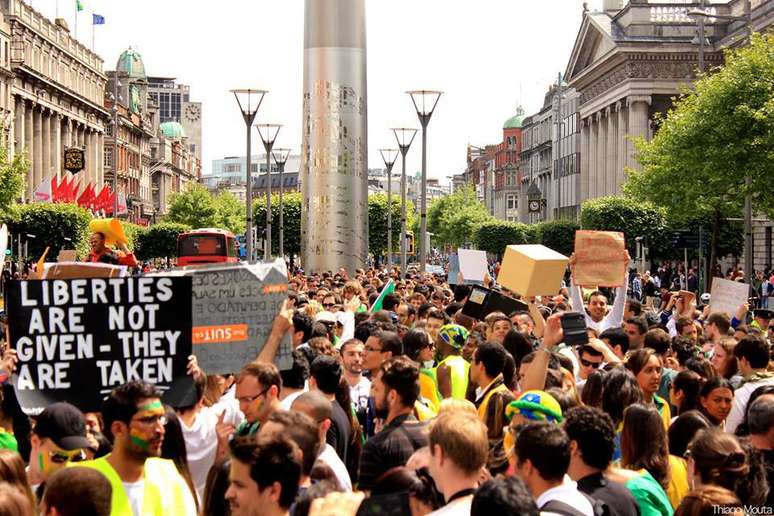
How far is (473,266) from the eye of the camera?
2502cm

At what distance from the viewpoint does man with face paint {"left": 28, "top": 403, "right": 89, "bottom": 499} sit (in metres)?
6.66

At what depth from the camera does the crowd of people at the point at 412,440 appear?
17.9ft

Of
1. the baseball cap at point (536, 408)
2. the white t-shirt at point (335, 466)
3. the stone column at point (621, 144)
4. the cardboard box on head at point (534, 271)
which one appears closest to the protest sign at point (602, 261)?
the cardboard box on head at point (534, 271)

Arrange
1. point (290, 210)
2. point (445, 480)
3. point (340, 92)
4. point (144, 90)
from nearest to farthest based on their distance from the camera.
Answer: point (445, 480) → point (340, 92) → point (290, 210) → point (144, 90)

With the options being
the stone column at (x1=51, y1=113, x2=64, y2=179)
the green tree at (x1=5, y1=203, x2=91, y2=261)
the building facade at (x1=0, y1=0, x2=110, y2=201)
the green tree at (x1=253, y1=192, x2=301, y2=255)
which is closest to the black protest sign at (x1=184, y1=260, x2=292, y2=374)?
the green tree at (x1=5, y1=203, x2=91, y2=261)

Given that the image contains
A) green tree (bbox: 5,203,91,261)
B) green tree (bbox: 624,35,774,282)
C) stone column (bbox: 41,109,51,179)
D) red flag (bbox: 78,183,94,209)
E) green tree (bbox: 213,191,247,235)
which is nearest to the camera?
green tree (bbox: 624,35,774,282)

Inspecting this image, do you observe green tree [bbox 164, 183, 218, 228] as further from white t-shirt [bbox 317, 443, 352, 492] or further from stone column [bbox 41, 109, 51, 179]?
white t-shirt [bbox 317, 443, 352, 492]

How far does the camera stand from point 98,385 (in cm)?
822

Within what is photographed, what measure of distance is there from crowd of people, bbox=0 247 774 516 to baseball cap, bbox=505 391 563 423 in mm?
11

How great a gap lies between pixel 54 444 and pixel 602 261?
415 inches

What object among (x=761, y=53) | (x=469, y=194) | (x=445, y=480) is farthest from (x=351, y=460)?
(x=469, y=194)

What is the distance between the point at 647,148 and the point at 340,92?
51.0 feet

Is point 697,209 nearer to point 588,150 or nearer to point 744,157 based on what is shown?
point 744,157

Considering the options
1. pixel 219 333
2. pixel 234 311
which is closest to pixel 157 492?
pixel 219 333
